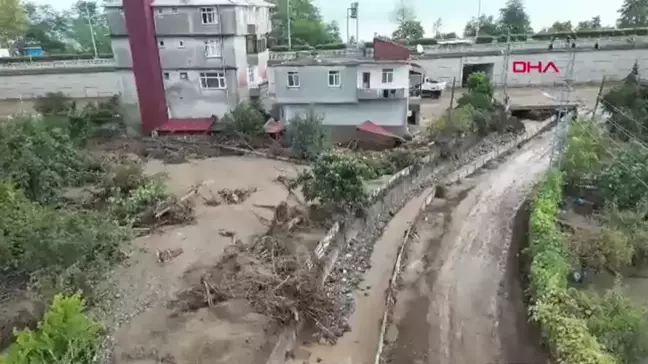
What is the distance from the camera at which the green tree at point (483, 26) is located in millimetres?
58528

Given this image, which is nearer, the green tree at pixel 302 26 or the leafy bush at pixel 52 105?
the leafy bush at pixel 52 105

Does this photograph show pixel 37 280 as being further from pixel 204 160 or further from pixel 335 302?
pixel 204 160

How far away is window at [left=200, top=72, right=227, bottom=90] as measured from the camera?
3216cm

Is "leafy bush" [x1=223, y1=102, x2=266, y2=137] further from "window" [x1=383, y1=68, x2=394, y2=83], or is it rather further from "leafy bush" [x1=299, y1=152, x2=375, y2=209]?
"leafy bush" [x1=299, y1=152, x2=375, y2=209]

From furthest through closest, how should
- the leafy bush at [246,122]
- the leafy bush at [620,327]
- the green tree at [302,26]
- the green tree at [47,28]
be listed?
the green tree at [47,28]
the green tree at [302,26]
the leafy bush at [246,122]
the leafy bush at [620,327]

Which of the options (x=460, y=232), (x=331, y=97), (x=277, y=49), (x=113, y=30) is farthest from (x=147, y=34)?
(x=460, y=232)

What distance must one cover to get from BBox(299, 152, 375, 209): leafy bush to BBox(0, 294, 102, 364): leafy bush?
1009cm

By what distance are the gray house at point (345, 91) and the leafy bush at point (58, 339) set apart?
2104 cm

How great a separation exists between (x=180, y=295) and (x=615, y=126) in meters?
24.1

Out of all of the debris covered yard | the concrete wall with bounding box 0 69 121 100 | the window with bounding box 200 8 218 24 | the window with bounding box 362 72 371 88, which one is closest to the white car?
the window with bounding box 362 72 371 88

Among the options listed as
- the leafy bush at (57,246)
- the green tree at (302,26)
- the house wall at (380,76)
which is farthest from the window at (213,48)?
the green tree at (302,26)

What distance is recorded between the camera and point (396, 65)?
2898 centimetres

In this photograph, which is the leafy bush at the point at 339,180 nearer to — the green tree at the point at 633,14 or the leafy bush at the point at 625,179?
the leafy bush at the point at 625,179

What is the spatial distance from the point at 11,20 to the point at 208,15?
38.0 m
